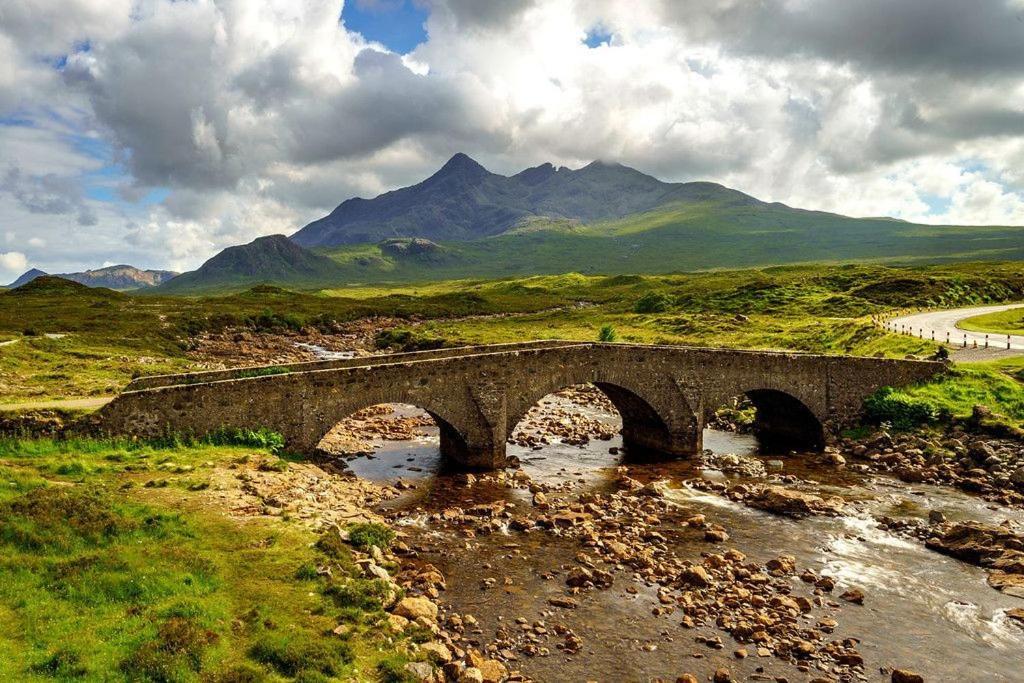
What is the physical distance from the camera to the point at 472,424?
32562mm

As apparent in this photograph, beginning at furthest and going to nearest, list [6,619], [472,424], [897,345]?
[897,345]
[472,424]
[6,619]

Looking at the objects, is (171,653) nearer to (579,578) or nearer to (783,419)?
(579,578)

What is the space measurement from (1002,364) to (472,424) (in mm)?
36614

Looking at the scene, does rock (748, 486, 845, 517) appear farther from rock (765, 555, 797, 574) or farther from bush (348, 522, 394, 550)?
bush (348, 522, 394, 550)

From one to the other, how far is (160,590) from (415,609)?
648 cm

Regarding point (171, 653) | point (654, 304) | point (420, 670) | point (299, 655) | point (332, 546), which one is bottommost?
point (420, 670)

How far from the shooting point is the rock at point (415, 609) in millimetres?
16891

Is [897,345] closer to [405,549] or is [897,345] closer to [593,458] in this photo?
[593,458]

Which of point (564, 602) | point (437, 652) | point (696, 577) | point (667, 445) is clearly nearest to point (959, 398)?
point (667, 445)

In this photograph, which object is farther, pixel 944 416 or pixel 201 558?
pixel 944 416

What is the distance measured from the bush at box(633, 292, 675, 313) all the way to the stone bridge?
5833 cm

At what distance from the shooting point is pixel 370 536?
834 inches

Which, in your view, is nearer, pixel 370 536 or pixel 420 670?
pixel 420 670

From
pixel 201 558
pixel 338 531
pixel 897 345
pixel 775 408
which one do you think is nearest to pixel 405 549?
pixel 338 531
